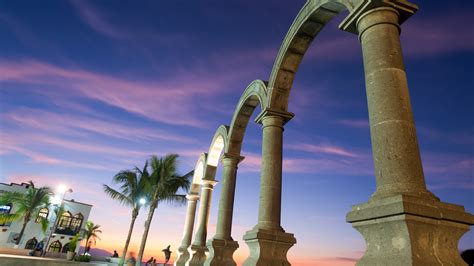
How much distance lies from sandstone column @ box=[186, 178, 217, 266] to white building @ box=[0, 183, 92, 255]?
3655 cm

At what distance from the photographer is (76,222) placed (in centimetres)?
5194

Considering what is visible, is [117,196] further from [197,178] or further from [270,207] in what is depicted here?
[270,207]

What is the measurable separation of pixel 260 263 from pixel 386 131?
4735 millimetres

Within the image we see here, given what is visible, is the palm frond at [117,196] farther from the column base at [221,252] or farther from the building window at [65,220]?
the building window at [65,220]

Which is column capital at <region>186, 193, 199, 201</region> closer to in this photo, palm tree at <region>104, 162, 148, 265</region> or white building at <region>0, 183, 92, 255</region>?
palm tree at <region>104, 162, 148, 265</region>

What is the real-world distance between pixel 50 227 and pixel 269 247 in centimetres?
5276

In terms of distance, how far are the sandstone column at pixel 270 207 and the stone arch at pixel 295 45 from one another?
0.66 metres

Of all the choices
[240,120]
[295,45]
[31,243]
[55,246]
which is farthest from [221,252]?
[55,246]

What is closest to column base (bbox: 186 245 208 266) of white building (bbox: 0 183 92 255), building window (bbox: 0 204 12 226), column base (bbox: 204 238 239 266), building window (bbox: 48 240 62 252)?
column base (bbox: 204 238 239 266)

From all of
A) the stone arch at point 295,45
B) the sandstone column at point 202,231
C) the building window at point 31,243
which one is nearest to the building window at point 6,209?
the building window at point 31,243

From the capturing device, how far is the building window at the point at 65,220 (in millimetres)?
49969

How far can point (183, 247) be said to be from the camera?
17.0 metres

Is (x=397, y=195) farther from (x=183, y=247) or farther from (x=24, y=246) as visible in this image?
(x=24, y=246)

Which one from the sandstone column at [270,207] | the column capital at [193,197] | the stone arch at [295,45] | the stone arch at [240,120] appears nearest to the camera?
the sandstone column at [270,207]
